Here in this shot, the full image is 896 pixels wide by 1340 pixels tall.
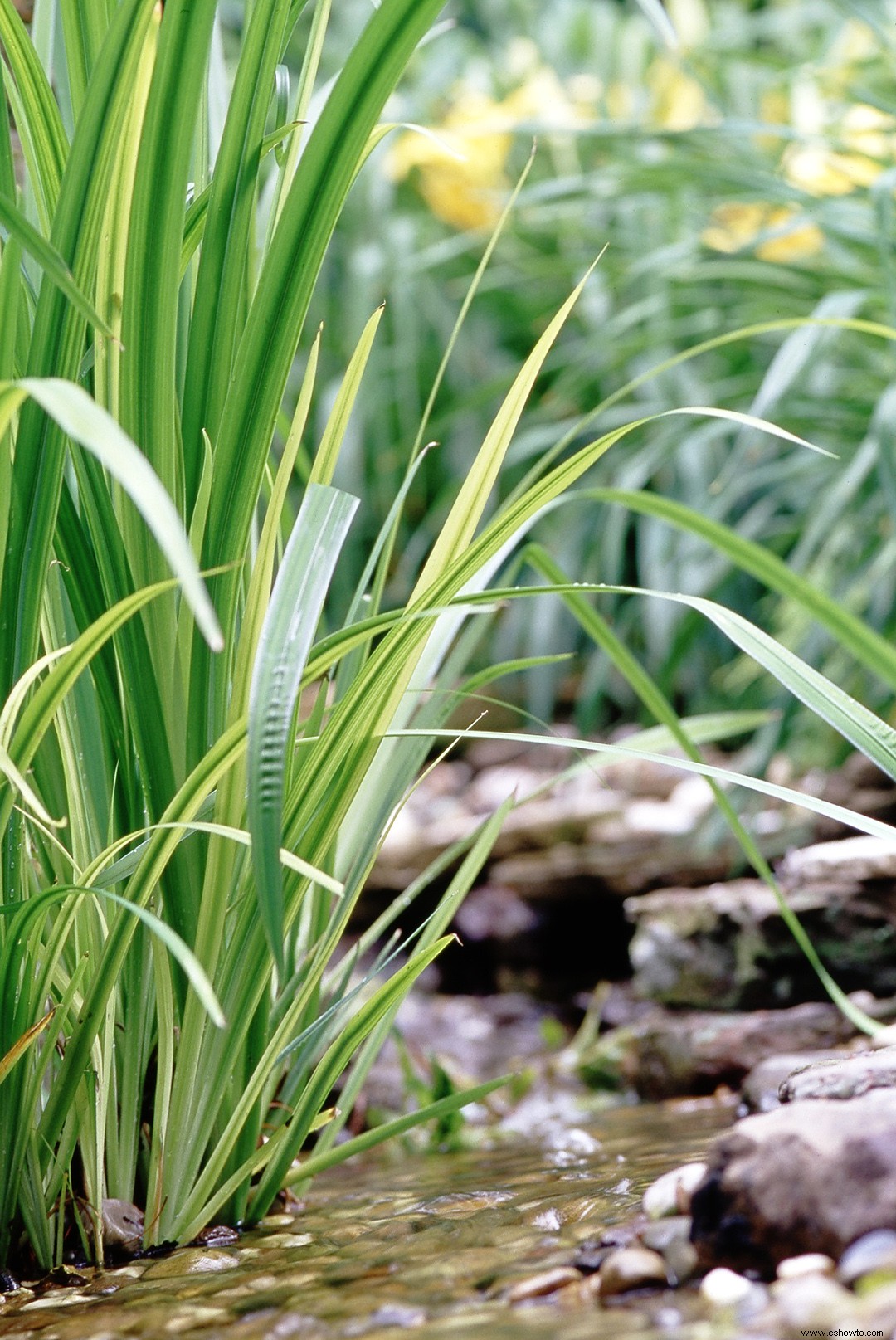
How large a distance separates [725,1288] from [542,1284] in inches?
4.1

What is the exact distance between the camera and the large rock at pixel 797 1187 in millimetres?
575

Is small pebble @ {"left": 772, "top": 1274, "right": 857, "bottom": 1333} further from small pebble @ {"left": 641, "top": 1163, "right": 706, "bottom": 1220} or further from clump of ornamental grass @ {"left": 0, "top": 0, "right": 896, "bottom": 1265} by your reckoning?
clump of ornamental grass @ {"left": 0, "top": 0, "right": 896, "bottom": 1265}

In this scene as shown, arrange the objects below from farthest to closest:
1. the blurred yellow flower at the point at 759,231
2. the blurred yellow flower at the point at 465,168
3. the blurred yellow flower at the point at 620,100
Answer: the blurred yellow flower at the point at 620,100 < the blurred yellow flower at the point at 465,168 < the blurred yellow flower at the point at 759,231

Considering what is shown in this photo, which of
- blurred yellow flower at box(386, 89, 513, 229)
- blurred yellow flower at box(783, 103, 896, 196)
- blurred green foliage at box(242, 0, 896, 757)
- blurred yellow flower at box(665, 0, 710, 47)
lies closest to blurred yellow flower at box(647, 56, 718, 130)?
blurred green foliage at box(242, 0, 896, 757)

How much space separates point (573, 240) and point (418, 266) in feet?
2.68

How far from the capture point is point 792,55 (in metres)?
3.41

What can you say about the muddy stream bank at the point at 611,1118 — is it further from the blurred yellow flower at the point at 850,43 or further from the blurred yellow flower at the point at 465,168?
the blurred yellow flower at the point at 850,43

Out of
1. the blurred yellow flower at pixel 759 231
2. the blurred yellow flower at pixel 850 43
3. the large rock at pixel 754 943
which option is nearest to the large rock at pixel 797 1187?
the large rock at pixel 754 943

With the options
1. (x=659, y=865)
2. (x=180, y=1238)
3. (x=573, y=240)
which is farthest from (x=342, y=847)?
(x=573, y=240)

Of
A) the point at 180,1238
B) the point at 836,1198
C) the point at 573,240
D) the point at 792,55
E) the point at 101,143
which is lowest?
the point at 180,1238

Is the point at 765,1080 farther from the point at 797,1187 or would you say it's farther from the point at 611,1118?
the point at 797,1187

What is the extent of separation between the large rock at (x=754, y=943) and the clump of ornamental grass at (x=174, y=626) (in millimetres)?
818

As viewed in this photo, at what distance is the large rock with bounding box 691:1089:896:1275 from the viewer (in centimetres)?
57

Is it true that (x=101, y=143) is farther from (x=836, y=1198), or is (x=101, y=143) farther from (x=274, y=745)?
(x=836, y=1198)
